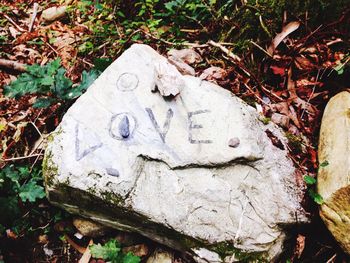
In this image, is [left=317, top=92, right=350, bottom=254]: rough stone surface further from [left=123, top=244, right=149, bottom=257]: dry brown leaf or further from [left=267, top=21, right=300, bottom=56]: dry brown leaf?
[left=123, top=244, right=149, bottom=257]: dry brown leaf

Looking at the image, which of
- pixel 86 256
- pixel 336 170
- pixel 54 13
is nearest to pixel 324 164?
pixel 336 170

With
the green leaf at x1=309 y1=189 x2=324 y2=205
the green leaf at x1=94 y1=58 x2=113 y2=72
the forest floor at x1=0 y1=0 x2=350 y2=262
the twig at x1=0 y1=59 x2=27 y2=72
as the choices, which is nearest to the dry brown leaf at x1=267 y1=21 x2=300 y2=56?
the forest floor at x1=0 y1=0 x2=350 y2=262

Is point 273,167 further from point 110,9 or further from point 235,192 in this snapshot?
point 110,9

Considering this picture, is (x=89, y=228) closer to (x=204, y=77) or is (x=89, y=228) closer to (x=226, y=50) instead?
(x=204, y=77)

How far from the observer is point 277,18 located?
10.6 feet

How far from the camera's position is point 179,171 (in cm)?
255

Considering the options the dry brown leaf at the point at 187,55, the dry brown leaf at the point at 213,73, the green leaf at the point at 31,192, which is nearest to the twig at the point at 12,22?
the dry brown leaf at the point at 187,55

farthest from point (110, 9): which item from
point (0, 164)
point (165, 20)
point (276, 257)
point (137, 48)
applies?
point (276, 257)

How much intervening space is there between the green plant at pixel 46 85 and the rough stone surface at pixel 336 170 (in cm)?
201

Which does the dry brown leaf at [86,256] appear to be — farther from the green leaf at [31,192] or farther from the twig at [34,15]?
the twig at [34,15]

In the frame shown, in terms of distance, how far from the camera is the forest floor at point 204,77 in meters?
2.79

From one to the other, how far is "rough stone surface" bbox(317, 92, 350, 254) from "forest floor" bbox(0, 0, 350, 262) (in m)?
0.11

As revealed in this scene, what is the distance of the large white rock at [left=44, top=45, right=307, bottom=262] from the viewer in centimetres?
247

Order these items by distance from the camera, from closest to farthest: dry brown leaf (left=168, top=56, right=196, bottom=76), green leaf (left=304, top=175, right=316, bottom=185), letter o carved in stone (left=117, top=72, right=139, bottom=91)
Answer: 1. green leaf (left=304, top=175, right=316, bottom=185)
2. letter o carved in stone (left=117, top=72, right=139, bottom=91)
3. dry brown leaf (left=168, top=56, right=196, bottom=76)
